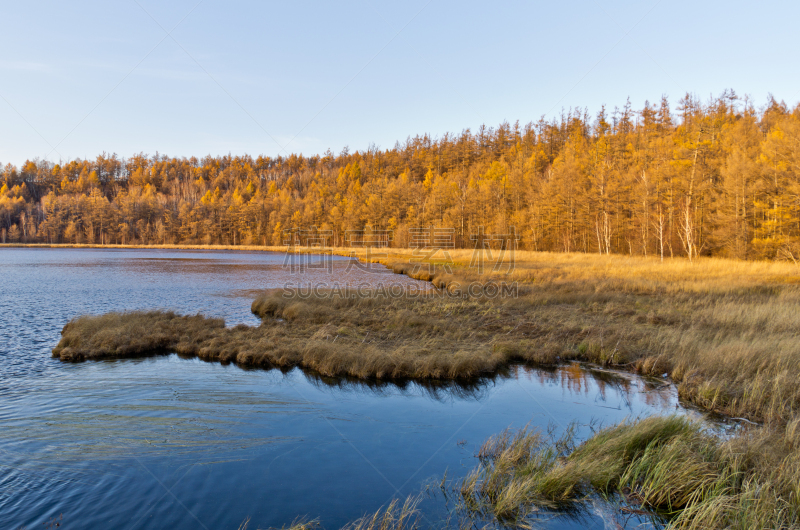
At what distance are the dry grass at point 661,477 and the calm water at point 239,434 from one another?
1.31 feet

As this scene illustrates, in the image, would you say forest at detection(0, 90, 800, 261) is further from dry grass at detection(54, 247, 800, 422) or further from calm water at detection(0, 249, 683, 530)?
calm water at detection(0, 249, 683, 530)

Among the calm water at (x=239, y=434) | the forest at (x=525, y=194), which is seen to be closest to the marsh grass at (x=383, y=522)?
the calm water at (x=239, y=434)

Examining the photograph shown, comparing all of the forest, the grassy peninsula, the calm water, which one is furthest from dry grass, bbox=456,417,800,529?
the forest

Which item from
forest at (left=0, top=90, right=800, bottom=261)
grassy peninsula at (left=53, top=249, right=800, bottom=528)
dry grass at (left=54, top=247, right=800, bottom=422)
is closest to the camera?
grassy peninsula at (left=53, top=249, right=800, bottom=528)

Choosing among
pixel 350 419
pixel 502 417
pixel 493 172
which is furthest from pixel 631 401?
pixel 493 172

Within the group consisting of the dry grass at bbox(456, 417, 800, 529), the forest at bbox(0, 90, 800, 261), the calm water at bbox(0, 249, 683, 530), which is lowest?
the calm water at bbox(0, 249, 683, 530)

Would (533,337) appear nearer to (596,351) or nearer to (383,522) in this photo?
(596,351)

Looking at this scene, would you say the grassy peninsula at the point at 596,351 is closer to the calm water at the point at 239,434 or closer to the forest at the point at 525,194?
the calm water at the point at 239,434

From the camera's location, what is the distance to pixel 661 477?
16.3 ft

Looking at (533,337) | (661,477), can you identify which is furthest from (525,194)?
(661,477)

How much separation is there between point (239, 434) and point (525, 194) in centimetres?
5901

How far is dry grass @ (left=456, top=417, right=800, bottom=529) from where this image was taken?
4.24 metres

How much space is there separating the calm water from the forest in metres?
30.4

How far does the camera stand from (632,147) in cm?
5844
